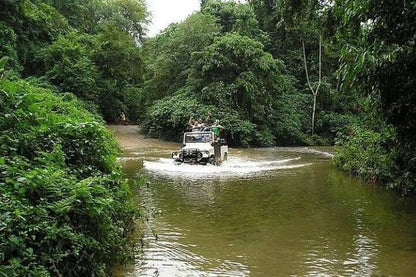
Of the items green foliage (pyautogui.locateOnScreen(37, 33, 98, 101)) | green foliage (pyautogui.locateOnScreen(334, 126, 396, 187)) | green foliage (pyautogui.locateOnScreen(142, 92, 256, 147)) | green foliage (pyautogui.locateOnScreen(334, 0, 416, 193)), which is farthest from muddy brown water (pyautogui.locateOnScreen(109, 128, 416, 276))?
green foliage (pyautogui.locateOnScreen(142, 92, 256, 147))

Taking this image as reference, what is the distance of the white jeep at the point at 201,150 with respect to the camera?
1888 cm

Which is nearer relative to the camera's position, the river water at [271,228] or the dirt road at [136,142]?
the river water at [271,228]

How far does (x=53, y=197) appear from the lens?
485 centimetres

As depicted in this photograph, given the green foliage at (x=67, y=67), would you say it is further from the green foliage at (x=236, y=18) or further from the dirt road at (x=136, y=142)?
the green foliage at (x=236, y=18)

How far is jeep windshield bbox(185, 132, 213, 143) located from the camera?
2016 centimetres

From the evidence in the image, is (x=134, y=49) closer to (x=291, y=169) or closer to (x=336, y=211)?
(x=291, y=169)

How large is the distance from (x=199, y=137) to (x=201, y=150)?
1431 mm

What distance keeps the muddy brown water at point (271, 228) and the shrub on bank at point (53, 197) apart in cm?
115

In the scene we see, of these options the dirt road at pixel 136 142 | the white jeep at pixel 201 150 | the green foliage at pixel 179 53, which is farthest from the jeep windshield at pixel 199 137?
the green foliage at pixel 179 53

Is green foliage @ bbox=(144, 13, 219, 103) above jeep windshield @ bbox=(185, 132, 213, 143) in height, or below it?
above

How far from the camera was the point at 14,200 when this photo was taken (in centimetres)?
432

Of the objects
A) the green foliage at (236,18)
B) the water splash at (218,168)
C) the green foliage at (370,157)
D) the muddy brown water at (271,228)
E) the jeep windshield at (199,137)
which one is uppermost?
the green foliage at (236,18)

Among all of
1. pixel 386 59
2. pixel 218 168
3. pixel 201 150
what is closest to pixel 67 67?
pixel 201 150

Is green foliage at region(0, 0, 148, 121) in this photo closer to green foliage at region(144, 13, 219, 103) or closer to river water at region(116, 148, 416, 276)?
green foliage at region(144, 13, 219, 103)
